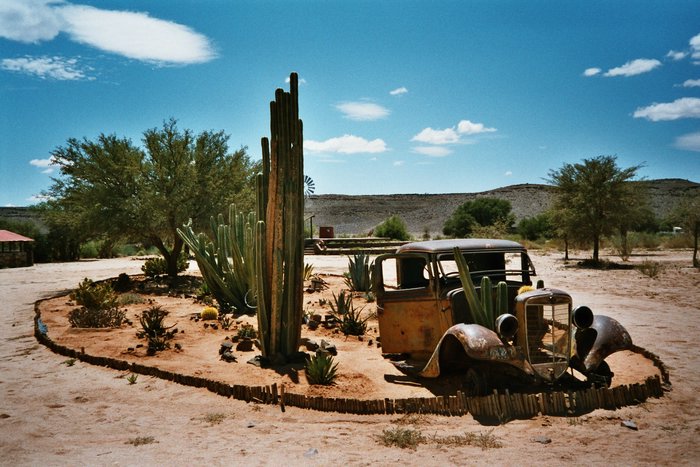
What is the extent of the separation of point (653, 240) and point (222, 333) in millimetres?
35372

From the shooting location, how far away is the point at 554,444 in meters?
4.60

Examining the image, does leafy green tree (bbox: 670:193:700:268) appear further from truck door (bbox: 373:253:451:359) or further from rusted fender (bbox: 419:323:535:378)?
rusted fender (bbox: 419:323:535:378)

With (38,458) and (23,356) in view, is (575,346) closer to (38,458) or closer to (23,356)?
(38,458)

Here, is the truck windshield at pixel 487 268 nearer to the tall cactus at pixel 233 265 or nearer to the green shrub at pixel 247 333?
the green shrub at pixel 247 333

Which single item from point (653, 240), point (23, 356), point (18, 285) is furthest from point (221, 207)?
point (653, 240)

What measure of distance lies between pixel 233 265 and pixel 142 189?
286 inches

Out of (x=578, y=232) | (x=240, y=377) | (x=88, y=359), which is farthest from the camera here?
(x=578, y=232)

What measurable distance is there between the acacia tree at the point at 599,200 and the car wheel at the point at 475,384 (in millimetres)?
21527

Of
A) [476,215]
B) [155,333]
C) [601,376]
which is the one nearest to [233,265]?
[155,333]

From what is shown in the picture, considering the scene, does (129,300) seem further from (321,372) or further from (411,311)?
(411,311)

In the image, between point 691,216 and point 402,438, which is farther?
point 691,216

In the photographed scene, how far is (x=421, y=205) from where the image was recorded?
9319cm

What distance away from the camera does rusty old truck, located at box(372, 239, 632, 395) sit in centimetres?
570

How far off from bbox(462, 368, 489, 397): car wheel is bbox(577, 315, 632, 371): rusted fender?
1317 mm
